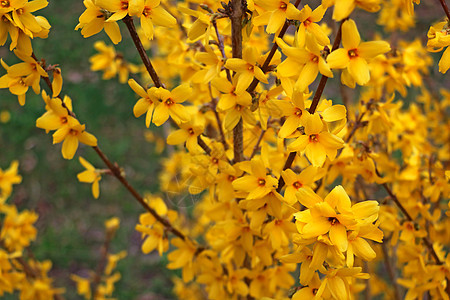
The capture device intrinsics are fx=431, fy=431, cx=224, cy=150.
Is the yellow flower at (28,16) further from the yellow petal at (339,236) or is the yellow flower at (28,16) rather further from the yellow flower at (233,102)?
the yellow petal at (339,236)

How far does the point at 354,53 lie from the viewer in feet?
3.56

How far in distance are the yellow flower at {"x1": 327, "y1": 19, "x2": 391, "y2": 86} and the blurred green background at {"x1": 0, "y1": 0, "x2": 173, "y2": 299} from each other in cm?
337

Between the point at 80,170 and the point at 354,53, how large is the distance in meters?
4.28

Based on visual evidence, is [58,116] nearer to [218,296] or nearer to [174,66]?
[174,66]

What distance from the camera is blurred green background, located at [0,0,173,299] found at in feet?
14.0

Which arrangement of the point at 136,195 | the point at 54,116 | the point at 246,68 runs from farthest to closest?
the point at 136,195 < the point at 54,116 < the point at 246,68

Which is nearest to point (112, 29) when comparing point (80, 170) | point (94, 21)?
point (94, 21)

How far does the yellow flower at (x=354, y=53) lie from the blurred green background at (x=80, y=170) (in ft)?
11.1

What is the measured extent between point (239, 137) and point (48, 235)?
3499mm

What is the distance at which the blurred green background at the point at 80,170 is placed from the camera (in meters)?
4.27

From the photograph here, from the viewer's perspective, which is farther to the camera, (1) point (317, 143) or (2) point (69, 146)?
(2) point (69, 146)

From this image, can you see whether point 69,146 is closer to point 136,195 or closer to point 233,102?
point 136,195

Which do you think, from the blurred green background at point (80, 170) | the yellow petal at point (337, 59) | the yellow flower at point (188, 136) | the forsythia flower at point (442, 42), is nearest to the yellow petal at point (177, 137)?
the yellow flower at point (188, 136)

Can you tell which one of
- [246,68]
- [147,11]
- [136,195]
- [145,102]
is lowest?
[136,195]
